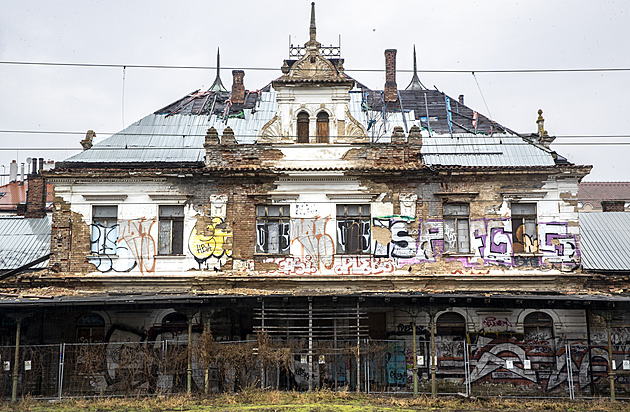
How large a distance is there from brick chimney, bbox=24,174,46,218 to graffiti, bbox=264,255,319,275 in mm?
10610

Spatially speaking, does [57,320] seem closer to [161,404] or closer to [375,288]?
[161,404]

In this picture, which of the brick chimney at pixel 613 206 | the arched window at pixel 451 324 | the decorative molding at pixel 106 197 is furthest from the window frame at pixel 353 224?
the brick chimney at pixel 613 206

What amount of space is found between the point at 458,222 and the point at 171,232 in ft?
30.8

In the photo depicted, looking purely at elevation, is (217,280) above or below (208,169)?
below

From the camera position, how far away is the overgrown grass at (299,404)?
15312mm

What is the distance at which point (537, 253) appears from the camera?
2045 cm

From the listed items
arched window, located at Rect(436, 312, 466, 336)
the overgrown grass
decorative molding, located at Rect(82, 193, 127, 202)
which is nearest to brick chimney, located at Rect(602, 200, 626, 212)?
arched window, located at Rect(436, 312, 466, 336)

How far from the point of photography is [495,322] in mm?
20062

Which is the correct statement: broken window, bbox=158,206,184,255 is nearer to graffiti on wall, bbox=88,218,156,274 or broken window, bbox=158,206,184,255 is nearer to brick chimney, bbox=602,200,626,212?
graffiti on wall, bbox=88,218,156,274

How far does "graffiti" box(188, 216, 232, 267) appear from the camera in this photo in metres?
20.7

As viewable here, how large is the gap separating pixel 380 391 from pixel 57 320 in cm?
1030

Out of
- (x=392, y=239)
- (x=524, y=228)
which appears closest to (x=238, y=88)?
(x=392, y=239)

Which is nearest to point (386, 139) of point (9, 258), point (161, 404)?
point (161, 404)

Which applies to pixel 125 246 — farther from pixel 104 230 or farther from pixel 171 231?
pixel 171 231
